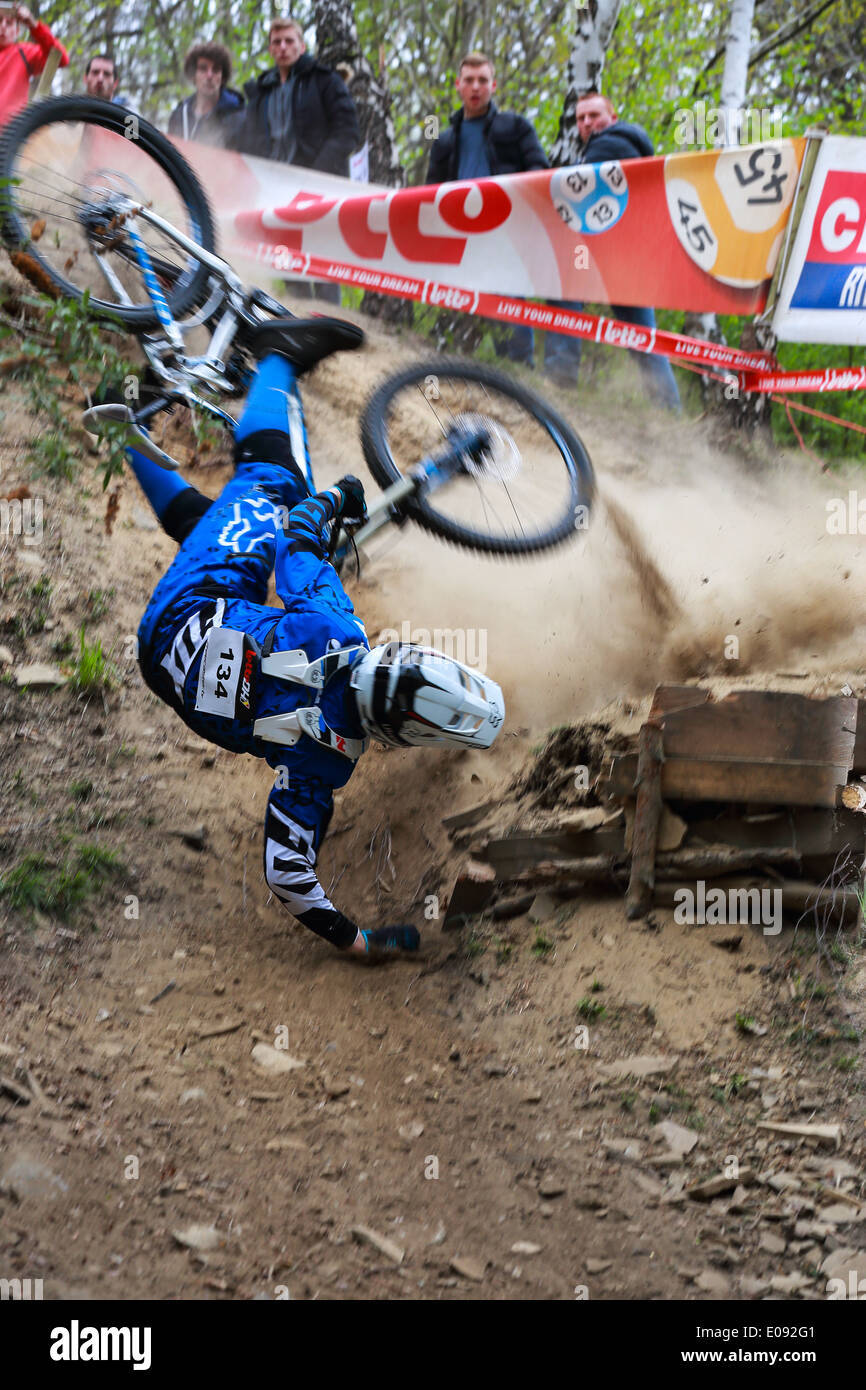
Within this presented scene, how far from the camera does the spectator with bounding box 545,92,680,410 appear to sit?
714 cm

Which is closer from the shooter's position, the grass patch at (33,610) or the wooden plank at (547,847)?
the wooden plank at (547,847)

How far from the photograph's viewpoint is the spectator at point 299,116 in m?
8.09

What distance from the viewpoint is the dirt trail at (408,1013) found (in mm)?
2941

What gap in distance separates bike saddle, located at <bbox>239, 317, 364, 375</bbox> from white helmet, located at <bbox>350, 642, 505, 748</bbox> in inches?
70.0

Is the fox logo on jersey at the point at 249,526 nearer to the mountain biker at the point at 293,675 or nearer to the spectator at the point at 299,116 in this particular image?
the mountain biker at the point at 293,675

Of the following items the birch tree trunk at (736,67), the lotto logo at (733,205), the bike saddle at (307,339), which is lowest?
the bike saddle at (307,339)

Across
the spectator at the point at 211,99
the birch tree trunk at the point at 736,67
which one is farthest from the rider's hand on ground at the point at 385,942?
the birch tree trunk at the point at 736,67

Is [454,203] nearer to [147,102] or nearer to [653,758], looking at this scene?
[653,758]

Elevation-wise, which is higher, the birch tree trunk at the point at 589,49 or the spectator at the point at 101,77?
the birch tree trunk at the point at 589,49

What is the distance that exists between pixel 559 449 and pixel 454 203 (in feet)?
8.91

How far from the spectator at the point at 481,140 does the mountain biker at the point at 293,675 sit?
3986 mm

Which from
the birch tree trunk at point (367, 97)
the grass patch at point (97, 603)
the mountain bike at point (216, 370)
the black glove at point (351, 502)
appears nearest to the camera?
the black glove at point (351, 502)

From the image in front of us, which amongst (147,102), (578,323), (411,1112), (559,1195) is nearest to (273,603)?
(578,323)

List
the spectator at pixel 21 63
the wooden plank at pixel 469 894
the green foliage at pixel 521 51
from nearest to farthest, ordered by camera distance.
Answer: the wooden plank at pixel 469 894
the spectator at pixel 21 63
the green foliage at pixel 521 51
